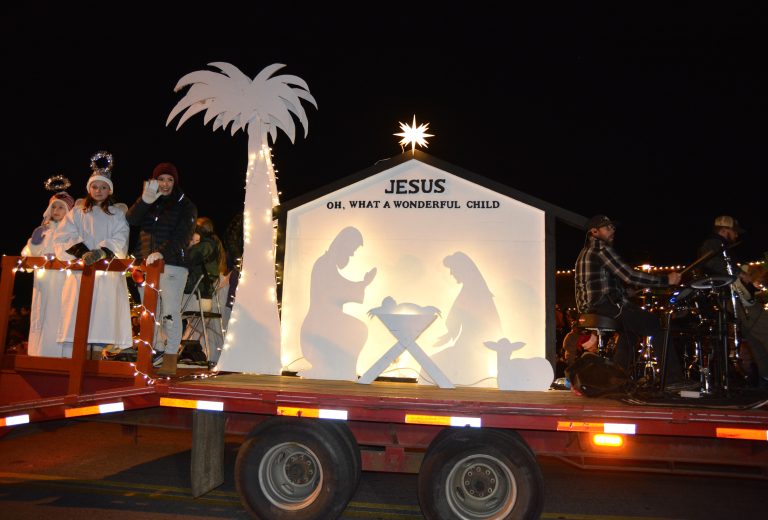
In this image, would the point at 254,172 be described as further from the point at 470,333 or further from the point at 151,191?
the point at 470,333

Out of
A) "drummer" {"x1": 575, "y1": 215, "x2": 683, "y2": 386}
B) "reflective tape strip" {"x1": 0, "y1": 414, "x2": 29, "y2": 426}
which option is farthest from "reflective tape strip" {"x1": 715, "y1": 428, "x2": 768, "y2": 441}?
"reflective tape strip" {"x1": 0, "y1": 414, "x2": 29, "y2": 426}

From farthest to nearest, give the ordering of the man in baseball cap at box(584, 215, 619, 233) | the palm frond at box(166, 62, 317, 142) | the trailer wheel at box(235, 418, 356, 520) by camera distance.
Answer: the palm frond at box(166, 62, 317, 142)
the man in baseball cap at box(584, 215, 619, 233)
the trailer wheel at box(235, 418, 356, 520)

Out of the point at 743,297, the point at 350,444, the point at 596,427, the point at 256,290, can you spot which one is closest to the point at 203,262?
the point at 256,290

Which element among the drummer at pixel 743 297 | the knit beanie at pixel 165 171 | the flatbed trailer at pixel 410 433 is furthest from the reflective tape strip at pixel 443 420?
the knit beanie at pixel 165 171

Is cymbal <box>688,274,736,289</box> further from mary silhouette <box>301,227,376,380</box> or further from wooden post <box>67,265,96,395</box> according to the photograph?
wooden post <box>67,265,96,395</box>

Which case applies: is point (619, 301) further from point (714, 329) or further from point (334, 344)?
point (334, 344)

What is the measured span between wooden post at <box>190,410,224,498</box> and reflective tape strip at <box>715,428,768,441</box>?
4.17 meters

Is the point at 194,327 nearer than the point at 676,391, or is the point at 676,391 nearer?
the point at 676,391

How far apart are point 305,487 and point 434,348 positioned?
2.58 meters

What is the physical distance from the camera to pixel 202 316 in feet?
26.2

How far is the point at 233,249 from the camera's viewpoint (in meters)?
9.21

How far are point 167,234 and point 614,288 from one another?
496cm

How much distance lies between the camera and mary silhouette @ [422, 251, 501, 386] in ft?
23.3

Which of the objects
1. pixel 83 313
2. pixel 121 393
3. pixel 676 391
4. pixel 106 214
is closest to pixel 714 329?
pixel 676 391
